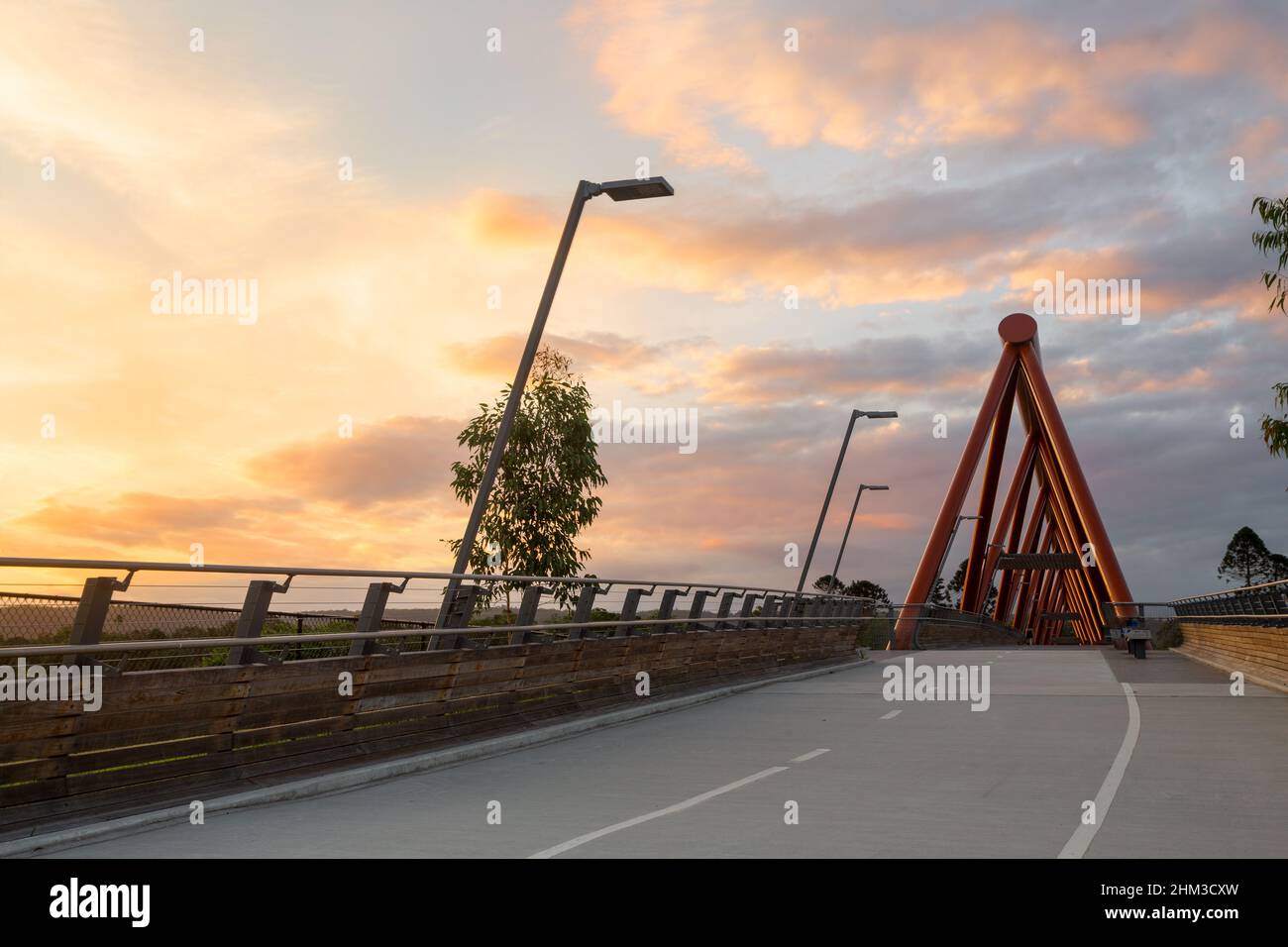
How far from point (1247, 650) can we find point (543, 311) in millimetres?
17353

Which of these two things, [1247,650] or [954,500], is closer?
[1247,650]

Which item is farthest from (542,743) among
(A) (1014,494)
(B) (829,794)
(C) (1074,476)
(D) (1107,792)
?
(A) (1014,494)

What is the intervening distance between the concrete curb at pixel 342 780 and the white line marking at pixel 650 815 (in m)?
3.11

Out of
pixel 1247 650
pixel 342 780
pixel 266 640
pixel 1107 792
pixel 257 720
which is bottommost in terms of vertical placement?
pixel 1247 650

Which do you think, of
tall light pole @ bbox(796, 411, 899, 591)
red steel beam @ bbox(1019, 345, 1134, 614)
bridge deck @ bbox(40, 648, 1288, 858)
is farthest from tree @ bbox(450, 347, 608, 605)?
red steel beam @ bbox(1019, 345, 1134, 614)

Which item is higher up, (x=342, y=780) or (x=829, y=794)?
(x=342, y=780)

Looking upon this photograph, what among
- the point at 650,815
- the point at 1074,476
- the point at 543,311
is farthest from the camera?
the point at 1074,476

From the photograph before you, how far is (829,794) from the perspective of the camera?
1116 cm

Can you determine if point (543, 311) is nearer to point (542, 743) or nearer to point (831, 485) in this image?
point (542, 743)

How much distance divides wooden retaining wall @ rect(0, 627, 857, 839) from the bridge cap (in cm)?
7452

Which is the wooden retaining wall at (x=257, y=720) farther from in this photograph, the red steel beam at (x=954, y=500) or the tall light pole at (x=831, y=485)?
the red steel beam at (x=954, y=500)

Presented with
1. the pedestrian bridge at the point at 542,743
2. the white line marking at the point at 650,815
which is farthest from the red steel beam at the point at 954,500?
the white line marking at the point at 650,815
